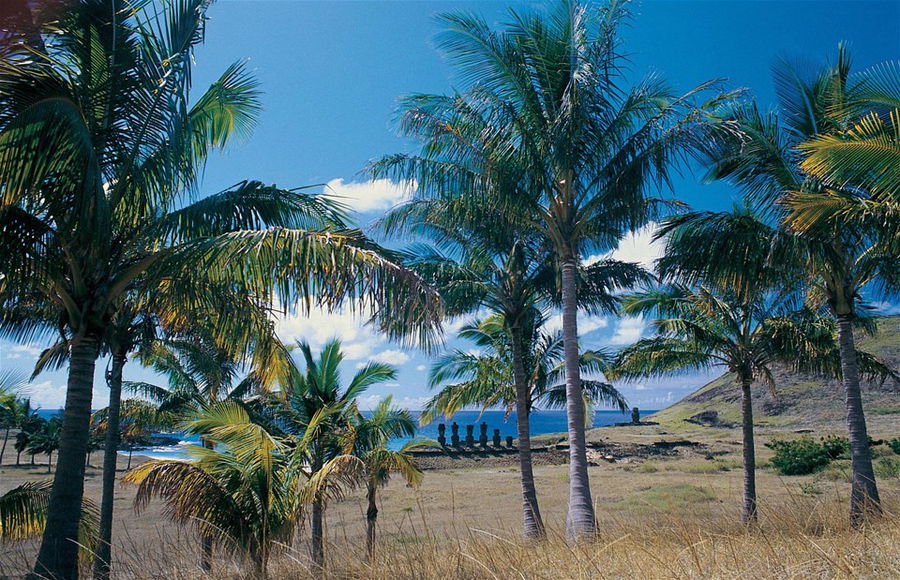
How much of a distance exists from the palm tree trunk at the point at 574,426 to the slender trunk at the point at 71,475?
657 centimetres

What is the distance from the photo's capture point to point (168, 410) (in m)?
17.9

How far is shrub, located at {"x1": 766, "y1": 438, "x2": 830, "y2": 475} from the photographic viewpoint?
26.9 metres

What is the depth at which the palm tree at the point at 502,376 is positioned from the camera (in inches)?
664

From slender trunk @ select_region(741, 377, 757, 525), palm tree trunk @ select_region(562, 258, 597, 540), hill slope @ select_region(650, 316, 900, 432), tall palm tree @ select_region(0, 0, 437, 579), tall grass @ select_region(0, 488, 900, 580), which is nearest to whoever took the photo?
tall grass @ select_region(0, 488, 900, 580)

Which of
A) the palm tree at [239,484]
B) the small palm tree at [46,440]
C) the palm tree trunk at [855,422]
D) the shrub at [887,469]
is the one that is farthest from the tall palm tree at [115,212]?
the small palm tree at [46,440]

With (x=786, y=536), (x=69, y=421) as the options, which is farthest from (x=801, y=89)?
(x=69, y=421)

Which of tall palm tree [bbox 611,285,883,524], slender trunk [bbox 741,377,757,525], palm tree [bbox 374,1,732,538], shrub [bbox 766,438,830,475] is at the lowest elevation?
shrub [bbox 766,438,830,475]

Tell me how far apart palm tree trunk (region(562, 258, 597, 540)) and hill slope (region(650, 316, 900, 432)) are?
44.2 meters

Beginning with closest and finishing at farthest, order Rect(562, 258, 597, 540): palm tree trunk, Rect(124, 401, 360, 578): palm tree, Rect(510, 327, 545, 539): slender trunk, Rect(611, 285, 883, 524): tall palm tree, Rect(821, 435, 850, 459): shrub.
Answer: Rect(124, 401, 360, 578): palm tree
Rect(562, 258, 597, 540): palm tree trunk
Rect(510, 327, 545, 539): slender trunk
Rect(611, 285, 883, 524): tall palm tree
Rect(821, 435, 850, 459): shrub

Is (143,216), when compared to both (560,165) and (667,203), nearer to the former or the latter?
(560,165)

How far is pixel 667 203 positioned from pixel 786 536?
26.5ft

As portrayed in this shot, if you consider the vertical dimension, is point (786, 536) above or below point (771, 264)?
below

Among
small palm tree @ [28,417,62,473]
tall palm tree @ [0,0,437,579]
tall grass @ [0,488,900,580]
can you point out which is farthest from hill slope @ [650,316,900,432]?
small palm tree @ [28,417,62,473]

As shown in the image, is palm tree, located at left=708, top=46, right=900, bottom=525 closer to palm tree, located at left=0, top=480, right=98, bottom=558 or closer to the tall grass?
the tall grass
